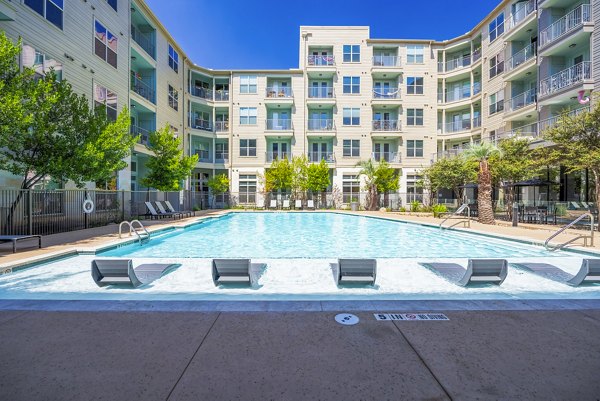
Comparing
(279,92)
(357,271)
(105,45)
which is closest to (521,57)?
(279,92)

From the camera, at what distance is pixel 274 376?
279 centimetres

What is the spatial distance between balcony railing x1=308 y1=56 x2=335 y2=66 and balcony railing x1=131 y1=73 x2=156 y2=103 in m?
16.3

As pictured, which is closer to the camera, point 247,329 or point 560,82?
point 247,329

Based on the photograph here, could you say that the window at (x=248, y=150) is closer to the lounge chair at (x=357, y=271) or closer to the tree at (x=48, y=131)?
the tree at (x=48, y=131)

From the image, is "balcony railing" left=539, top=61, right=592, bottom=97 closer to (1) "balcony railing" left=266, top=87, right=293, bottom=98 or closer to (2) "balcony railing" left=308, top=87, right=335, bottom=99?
(2) "balcony railing" left=308, top=87, right=335, bottom=99

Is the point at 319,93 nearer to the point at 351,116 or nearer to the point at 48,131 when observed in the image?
the point at 351,116

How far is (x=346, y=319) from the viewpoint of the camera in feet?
13.3

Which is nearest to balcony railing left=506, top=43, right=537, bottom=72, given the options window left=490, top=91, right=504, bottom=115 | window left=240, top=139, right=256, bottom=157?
window left=490, top=91, right=504, bottom=115

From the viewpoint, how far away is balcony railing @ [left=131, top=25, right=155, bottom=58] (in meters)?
22.2

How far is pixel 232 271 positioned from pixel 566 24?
82.4 feet

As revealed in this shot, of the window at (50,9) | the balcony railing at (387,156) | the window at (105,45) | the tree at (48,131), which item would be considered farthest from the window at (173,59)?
the balcony railing at (387,156)

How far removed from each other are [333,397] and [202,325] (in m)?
2.02

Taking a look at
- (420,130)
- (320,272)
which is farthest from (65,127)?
(420,130)

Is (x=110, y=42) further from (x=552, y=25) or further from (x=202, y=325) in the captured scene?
(x=552, y=25)
